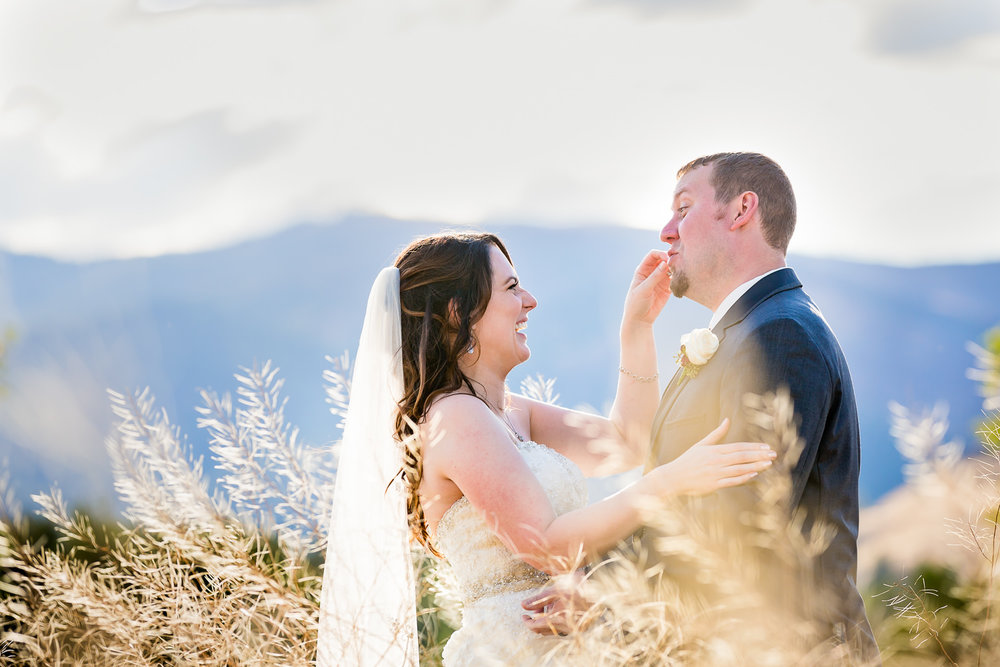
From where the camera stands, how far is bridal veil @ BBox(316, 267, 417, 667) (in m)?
3.57

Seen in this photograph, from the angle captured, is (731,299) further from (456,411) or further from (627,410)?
(456,411)

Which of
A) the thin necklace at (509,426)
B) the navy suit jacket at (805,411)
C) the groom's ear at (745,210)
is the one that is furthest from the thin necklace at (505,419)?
the groom's ear at (745,210)

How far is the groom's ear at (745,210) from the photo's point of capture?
4223 mm

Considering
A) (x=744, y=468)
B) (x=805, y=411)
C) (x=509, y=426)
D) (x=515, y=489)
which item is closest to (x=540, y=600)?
(x=515, y=489)

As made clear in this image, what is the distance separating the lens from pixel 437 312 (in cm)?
469

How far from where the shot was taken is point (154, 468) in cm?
390

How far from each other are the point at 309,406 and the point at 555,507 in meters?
1.35

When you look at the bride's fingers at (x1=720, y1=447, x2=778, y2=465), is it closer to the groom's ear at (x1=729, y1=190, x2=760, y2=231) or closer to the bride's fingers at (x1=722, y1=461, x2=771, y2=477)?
the bride's fingers at (x1=722, y1=461, x2=771, y2=477)

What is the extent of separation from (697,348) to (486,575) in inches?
62.0

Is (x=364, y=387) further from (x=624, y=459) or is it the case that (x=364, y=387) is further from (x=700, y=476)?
(x=700, y=476)

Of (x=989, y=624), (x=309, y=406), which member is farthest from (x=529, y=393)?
(x=989, y=624)

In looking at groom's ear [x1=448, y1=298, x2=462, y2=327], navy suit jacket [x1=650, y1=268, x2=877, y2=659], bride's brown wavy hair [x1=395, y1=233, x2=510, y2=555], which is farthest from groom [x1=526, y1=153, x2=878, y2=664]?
groom's ear [x1=448, y1=298, x2=462, y2=327]

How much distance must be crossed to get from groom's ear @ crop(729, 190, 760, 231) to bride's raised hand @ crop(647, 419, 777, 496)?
48.4 inches

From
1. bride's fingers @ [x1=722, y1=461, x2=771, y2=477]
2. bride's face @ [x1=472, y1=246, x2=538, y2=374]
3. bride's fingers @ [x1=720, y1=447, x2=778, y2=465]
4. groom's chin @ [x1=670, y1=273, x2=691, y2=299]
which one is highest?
groom's chin @ [x1=670, y1=273, x2=691, y2=299]
